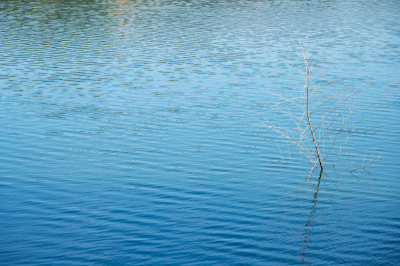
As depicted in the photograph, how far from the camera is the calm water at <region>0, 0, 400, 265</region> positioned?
13.7 metres

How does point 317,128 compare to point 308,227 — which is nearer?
point 308,227

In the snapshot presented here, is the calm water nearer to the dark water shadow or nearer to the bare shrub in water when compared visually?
the dark water shadow

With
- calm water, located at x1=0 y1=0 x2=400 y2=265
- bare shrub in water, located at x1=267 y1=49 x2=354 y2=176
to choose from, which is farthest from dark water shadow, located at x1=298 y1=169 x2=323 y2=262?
bare shrub in water, located at x1=267 y1=49 x2=354 y2=176

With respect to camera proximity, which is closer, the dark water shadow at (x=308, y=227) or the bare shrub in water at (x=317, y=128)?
the dark water shadow at (x=308, y=227)

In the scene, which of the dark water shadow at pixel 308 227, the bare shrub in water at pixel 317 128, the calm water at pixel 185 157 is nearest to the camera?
the dark water shadow at pixel 308 227

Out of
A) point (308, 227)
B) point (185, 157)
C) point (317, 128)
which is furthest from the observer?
point (317, 128)

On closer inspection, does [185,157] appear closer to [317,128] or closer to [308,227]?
[308,227]

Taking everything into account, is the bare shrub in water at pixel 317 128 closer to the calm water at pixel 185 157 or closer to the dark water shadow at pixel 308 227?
the calm water at pixel 185 157

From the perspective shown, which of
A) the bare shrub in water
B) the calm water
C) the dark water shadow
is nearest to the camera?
the dark water shadow

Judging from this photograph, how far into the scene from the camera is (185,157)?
19.6 m

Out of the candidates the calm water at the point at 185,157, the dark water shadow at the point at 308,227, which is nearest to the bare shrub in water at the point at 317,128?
the calm water at the point at 185,157

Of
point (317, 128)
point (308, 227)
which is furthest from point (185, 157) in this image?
point (317, 128)

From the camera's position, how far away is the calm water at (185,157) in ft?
45.0

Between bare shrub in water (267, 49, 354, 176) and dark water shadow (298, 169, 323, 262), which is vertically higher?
dark water shadow (298, 169, 323, 262)
